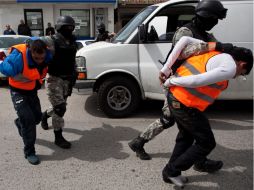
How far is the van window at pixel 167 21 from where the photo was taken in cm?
525

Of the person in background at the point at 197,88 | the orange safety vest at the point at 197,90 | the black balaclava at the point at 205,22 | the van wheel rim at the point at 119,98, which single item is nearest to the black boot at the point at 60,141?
the van wheel rim at the point at 119,98

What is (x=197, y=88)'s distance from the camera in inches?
109

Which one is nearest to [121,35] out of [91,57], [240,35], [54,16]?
[91,57]

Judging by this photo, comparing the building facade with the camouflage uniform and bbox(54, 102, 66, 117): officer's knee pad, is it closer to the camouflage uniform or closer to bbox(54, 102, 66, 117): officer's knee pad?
bbox(54, 102, 66, 117): officer's knee pad

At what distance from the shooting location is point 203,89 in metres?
2.77

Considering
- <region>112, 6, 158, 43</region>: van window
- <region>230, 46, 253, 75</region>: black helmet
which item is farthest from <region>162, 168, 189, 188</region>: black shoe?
<region>112, 6, 158, 43</region>: van window

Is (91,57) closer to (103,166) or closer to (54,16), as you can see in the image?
(103,166)

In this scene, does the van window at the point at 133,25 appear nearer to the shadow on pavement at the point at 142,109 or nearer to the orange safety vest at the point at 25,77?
the shadow on pavement at the point at 142,109

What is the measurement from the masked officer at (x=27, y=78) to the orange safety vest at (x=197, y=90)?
1603mm

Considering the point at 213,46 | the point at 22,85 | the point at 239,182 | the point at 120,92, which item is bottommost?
the point at 239,182

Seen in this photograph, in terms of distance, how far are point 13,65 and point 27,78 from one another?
234mm

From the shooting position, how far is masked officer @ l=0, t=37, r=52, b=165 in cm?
344

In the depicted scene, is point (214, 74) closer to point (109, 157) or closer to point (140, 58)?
point (109, 157)

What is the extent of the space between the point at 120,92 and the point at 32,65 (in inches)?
84.9
